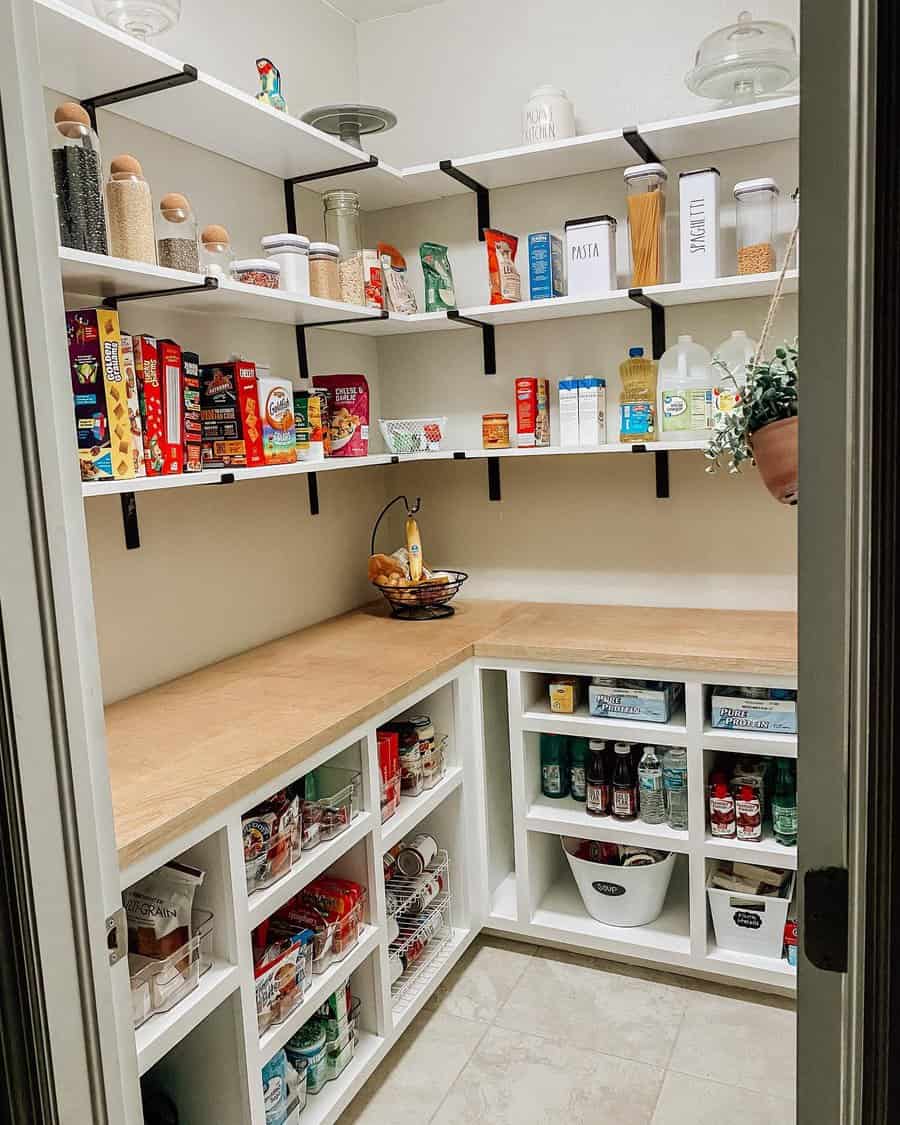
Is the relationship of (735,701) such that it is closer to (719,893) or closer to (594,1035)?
(719,893)

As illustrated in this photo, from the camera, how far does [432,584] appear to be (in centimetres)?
276

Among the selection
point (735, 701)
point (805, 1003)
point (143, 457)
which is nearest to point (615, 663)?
point (735, 701)

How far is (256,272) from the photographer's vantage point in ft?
6.94

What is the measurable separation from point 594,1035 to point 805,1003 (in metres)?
1.69

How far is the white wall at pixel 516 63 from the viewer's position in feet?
8.48

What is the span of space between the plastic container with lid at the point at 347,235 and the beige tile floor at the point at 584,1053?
73.0 inches

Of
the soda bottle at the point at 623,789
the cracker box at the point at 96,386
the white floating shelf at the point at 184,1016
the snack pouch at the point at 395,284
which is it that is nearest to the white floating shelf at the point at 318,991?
the white floating shelf at the point at 184,1016

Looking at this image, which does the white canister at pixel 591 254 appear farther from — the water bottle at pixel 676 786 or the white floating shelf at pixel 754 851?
the white floating shelf at pixel 754 851

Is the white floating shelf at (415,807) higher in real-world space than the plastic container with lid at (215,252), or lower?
lower

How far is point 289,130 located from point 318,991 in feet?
6.32

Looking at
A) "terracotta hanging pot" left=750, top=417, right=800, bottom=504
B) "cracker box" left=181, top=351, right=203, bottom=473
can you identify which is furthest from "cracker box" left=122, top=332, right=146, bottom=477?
"terracotta hanging pot" left=750, top=417, right=800, bottom=504

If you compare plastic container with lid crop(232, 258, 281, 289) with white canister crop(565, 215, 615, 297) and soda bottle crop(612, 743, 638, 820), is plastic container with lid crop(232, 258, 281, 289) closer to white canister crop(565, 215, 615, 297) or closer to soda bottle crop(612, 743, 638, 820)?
white canister crop(565, 215, 615, 297)

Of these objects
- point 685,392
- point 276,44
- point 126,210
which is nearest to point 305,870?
point 126,210

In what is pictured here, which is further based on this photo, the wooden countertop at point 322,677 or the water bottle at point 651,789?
the water bottle at point 651,789
